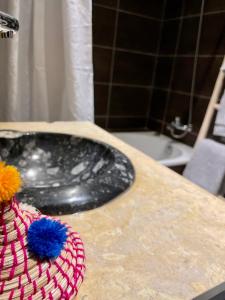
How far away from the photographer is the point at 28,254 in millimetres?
238

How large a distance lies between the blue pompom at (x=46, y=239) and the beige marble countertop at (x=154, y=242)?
0.23 ft

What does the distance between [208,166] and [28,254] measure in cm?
117

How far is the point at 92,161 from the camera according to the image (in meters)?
0.71

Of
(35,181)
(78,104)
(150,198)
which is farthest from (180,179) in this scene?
(78,104)

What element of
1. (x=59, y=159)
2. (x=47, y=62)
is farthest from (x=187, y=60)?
(x=59, y=159)

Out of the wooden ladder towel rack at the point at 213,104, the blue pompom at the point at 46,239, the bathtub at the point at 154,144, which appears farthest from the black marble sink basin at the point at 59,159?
the bathtub at the point at 154,144

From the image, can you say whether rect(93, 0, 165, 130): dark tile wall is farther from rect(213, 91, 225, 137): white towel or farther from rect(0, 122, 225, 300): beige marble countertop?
rect(0, 122, 225, 300): beige marble countertop

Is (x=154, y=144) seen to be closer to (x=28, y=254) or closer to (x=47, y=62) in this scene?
(x=47, y=62)

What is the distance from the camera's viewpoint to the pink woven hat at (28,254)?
0.22m

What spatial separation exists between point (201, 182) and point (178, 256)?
101 centimetres

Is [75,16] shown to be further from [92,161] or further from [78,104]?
[92,161]

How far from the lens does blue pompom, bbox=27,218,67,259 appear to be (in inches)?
9.4

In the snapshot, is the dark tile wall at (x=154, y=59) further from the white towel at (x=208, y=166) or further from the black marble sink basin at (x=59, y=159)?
the black marble sink basin at (x=59, y=159)

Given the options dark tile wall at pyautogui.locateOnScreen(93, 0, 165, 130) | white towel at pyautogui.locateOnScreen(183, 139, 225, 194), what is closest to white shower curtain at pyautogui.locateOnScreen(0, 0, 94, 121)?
white towel at pyautogui.locateOnScreen(183, 139, 225, 194)
